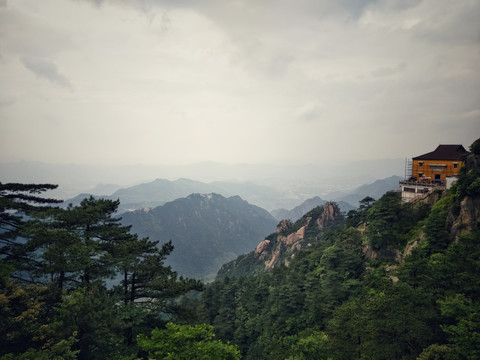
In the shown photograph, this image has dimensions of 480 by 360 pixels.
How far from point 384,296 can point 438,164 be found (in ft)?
114

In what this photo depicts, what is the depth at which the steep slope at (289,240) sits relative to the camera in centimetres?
9048

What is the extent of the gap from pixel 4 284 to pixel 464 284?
27223 millimetres

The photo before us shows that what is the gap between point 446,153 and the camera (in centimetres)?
4219

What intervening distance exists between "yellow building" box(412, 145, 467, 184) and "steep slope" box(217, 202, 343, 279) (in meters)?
46.6

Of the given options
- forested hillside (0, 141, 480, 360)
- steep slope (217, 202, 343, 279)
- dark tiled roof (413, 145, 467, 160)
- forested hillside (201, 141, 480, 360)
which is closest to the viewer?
forested hillside (0, 141, 480, 360)

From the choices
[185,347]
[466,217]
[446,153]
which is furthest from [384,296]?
[446,153]

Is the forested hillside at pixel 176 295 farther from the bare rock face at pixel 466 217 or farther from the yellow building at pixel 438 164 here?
the yellow building at pixel 438 164

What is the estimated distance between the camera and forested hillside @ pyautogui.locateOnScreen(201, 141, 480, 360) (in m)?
14.9

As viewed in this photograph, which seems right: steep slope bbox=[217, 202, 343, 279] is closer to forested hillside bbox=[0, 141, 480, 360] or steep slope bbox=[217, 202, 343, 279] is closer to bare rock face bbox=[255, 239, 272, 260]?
bare rock face bbox=[255, 239, 272, 260]

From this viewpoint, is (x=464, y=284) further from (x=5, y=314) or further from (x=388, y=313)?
(x=5, y=314)

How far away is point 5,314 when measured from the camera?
11.9 metres

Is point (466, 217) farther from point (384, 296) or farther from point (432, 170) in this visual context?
point (432, 170)

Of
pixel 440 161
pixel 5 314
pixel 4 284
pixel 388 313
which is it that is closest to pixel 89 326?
pixel 5 314

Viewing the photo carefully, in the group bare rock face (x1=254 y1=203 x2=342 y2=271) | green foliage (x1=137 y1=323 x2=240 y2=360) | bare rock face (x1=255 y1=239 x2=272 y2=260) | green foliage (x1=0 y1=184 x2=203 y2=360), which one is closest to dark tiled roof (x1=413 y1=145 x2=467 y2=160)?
green foliage (x1=0 y1=184 x2=203 y2=360)
